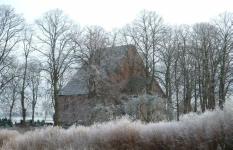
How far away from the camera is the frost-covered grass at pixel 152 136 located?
1059 centimetres

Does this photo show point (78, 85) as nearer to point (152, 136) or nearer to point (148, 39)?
point (148, 39)

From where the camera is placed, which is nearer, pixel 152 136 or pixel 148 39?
pixel 152 136

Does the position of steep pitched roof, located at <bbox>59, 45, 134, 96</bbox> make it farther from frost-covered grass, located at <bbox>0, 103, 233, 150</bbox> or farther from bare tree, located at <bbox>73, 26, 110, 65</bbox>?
frost-covered grass, located at <bbox>0, 103, 233, 150</bbox>

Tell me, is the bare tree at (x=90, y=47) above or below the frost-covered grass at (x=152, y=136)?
above

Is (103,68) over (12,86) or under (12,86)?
over

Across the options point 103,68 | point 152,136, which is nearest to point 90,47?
point 103,68

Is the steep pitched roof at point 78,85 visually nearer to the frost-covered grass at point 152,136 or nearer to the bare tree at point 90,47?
the bare tree at point 90,47

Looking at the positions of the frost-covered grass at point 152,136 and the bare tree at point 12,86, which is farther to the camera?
the bare tree at point 12,86

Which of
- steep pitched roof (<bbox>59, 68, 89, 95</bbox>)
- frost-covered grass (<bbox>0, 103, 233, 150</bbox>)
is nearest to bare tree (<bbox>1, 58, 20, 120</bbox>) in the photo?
steep pitched roof (<bbox>59, 68, 89, 95</bbox>)

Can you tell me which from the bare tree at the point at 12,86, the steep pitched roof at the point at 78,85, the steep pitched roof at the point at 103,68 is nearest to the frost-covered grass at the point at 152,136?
the steep pitched roof at the point at 78,85

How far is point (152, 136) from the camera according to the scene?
41.5 feet

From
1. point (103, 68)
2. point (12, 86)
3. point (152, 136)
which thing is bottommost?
point (152, 136)

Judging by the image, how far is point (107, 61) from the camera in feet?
153

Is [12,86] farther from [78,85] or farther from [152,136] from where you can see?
[152,136]
